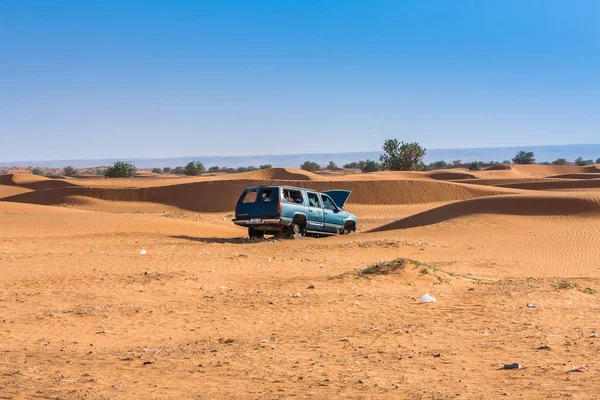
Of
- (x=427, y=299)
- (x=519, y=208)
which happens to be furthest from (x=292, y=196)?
(x=427, y=299)

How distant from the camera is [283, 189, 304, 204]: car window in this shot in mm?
21297

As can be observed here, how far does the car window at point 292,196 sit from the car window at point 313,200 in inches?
16.3

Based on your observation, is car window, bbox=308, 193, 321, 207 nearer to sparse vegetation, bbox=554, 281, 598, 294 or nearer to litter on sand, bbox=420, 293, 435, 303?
sparse vegetation, bbox=554, 281, 598, 294

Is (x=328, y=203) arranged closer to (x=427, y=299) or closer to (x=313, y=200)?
(x=313, y=200)

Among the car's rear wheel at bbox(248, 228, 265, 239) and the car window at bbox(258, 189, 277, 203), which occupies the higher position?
the car window at bbox(258, 189, 277, 203)

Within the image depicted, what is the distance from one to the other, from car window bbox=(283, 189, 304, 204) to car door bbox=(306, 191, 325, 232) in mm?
300

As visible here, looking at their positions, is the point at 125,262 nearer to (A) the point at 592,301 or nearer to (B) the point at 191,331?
(B) the point at 191,331

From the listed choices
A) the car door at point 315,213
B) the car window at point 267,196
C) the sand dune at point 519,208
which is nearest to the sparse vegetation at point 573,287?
the car window at point 267,196

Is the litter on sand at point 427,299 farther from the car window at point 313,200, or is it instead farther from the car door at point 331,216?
the car door at point 331,216

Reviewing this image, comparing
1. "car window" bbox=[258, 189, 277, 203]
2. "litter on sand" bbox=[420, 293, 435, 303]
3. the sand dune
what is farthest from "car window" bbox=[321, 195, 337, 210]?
"litter on sand" bbox=[420, 293, 435, 303]

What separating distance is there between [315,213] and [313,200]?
1.63ft

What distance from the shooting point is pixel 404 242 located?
64.6 ft

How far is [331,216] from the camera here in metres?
22.8

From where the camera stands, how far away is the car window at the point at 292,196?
21.3 metres
